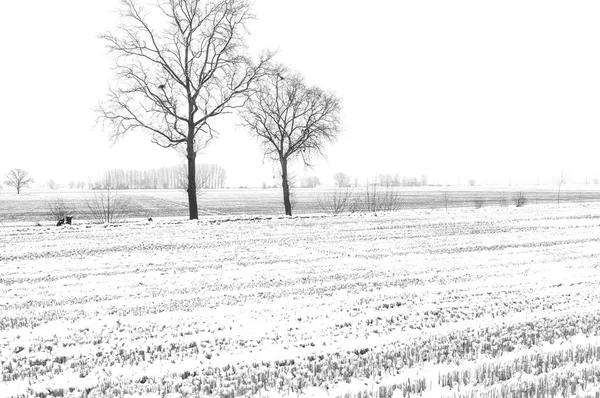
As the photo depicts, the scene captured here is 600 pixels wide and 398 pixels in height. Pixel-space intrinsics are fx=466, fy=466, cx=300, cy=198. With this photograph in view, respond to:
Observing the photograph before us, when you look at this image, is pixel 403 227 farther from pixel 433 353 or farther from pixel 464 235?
pixel 433 353

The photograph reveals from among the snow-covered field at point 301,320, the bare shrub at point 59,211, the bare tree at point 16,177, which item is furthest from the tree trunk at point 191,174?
the bare tree at point 16,177

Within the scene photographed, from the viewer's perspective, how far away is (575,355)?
5.42 m

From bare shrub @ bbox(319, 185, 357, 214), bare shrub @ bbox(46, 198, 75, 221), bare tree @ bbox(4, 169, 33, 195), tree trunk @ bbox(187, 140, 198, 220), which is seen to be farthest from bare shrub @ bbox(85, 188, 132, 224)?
bare tree @ bbox(4, 169, 33, 195)

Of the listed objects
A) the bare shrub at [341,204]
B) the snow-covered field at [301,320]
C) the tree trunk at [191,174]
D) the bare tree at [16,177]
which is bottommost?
the snow-covered field at [301,320]

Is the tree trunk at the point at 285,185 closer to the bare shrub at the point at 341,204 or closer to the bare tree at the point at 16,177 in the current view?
the bare shrub at the point at 341,204

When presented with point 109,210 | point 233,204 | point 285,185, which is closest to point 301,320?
point 109,210

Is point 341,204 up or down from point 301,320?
up

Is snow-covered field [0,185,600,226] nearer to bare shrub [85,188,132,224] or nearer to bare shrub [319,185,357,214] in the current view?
bare shrub [319,185,357,214]

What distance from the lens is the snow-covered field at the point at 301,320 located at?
487 centimetres

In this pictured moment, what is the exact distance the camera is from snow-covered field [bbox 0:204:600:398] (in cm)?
487

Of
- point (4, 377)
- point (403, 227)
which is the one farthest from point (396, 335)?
point (403, 227)

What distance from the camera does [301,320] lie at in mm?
7270

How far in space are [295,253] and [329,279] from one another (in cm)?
423

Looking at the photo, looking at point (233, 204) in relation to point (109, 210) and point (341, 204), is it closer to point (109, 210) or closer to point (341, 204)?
point (341, 204)
